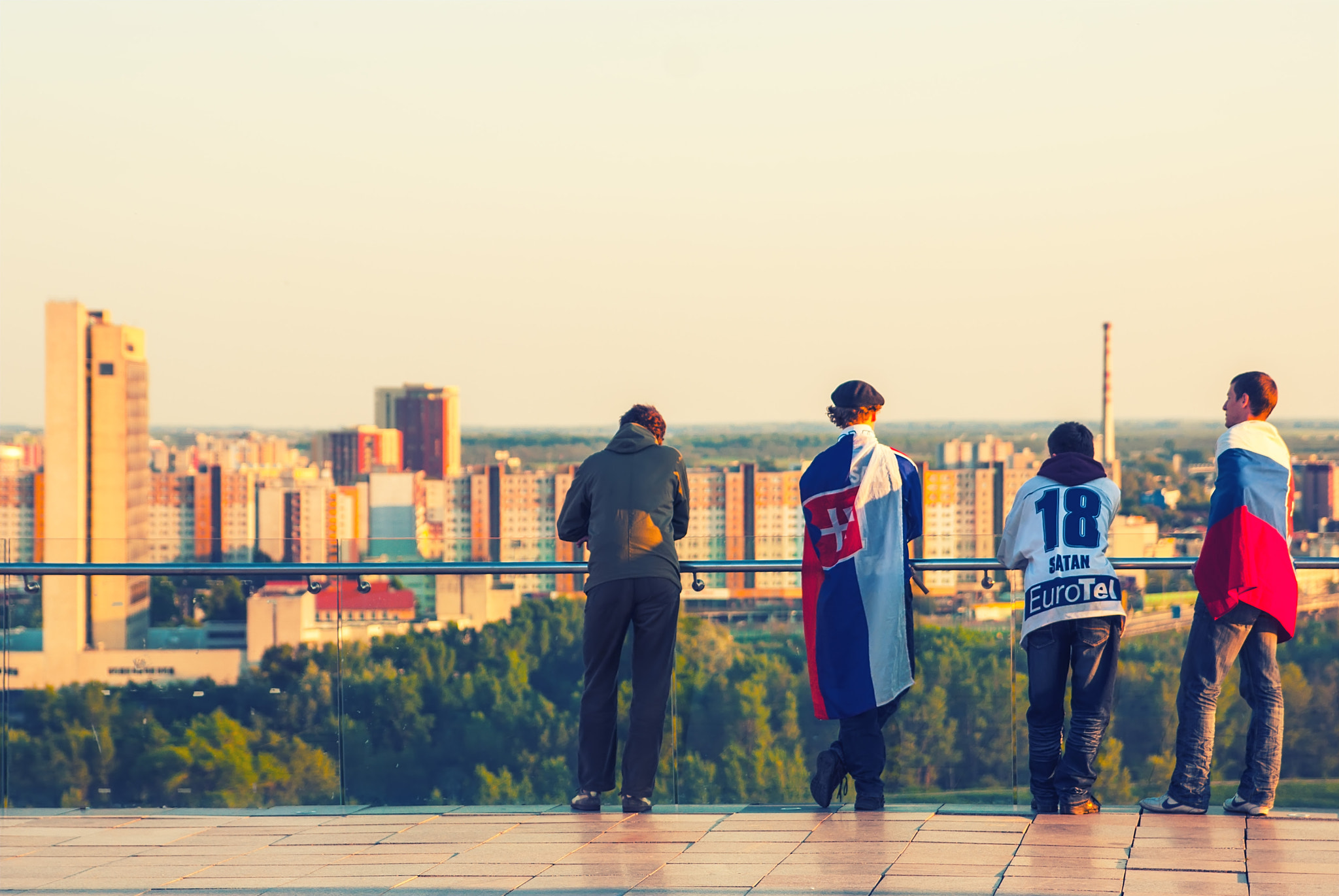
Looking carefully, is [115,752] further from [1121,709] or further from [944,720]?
[1121,709]

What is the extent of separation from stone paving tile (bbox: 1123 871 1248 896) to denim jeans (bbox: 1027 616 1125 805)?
0.81 metres

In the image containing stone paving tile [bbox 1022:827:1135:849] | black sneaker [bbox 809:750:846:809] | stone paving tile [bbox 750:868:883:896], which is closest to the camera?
stone paving tile [bbox 750:868:883:896]

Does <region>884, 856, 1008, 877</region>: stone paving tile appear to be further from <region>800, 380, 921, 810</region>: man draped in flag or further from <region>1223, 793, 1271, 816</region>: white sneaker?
<region>1223, 793, 1271, 816</region>: white sneaker

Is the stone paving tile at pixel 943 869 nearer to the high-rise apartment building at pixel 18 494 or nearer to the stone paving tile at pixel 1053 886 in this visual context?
the stone paving tile at pixel 1053 886

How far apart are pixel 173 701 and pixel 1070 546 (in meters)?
3.34

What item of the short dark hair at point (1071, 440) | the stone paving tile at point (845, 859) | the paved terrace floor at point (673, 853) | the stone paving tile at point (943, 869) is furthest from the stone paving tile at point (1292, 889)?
the short dark hair at point (1071, 440)

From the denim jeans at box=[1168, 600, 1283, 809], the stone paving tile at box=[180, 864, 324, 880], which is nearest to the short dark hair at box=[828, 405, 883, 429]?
the denim jeans at box=[1168, 600, 1283, 809]

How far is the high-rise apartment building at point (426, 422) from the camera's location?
10294cm

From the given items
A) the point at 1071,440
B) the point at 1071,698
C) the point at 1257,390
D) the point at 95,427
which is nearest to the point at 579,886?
the point at 1071,698

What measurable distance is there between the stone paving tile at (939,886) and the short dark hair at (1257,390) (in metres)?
1.83

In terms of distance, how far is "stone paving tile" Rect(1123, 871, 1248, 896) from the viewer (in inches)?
138

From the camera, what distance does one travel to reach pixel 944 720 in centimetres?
493

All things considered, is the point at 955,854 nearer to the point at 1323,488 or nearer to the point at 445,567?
the point at 445,567

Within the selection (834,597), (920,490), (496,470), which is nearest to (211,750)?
(834,597)
